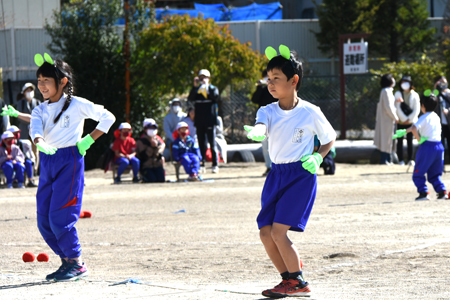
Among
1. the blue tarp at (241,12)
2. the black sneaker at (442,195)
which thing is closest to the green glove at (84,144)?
the black sneaker at (442,195)

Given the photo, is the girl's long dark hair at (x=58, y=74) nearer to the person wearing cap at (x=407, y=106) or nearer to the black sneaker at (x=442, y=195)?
the black sneaker at (x=442, y=195)

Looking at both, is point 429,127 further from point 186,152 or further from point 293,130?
point 293,130

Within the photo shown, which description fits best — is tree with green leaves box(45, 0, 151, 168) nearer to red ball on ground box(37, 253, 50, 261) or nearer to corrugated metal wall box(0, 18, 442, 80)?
corrugated metal wall box(0, 18, 442, 80)

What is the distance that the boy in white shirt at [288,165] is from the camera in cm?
467

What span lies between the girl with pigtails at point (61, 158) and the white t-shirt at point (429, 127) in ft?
17.9

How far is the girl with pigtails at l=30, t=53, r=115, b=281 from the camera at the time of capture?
5.44 meters

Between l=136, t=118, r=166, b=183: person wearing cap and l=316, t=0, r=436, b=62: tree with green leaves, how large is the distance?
51.3ft

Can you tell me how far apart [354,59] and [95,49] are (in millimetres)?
7056

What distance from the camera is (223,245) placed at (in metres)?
7.12

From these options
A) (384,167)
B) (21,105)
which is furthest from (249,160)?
(21,105)

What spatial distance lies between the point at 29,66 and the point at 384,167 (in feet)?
35.9

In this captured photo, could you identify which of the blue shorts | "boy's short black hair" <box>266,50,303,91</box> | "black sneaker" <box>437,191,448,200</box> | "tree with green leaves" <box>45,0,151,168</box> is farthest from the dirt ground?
"tree with green leaves" <box>45,0,151,168</box>

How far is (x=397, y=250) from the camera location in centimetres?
654

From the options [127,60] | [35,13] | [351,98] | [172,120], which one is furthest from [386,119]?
[35,13]
